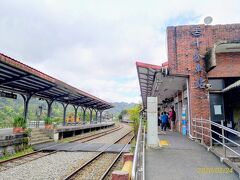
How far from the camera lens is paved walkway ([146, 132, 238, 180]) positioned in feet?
14.1

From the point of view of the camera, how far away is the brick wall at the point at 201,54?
8977 mm

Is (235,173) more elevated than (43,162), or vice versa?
(235,173)

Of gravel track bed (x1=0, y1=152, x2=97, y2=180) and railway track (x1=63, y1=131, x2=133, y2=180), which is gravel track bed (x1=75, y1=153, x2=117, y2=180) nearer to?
railway track (x1=63, y1=131, x2=133, y2=180)

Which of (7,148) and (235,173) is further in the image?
(7,148)

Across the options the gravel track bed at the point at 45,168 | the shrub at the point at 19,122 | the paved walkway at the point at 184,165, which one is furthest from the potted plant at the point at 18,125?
the paved walkway at the point at 184,165

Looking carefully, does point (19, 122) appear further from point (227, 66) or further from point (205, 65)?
point (227, 66)

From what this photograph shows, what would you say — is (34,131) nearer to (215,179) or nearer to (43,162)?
(43,162)

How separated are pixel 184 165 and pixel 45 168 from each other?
5361 mm

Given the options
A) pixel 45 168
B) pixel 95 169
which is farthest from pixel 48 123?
pixel 95 169

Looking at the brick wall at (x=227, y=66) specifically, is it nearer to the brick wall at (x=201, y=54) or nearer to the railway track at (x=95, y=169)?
the brick wall at (x=201, y=54)

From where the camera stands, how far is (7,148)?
33.9 feet

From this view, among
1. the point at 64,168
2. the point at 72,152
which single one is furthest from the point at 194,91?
the point at 72,152

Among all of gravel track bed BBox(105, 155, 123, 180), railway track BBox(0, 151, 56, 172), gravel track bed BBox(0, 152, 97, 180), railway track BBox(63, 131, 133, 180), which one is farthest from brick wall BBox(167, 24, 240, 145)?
railway track BBox(0, 151, 56, 172)

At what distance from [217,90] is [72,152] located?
8.10 metres
